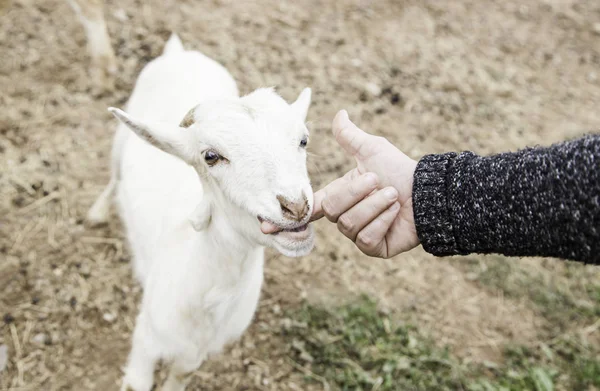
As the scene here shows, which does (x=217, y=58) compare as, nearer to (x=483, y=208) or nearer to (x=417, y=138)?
(x=417, y=138)

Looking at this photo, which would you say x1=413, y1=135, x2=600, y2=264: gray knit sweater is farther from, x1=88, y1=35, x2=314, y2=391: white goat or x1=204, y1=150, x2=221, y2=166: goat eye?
x1=204, y1=150, x2=221, y2=166: goat eye

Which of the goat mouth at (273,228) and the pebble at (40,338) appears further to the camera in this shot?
the pebble at (40,338)

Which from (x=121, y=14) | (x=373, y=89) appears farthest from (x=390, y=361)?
(x=121, y=14)

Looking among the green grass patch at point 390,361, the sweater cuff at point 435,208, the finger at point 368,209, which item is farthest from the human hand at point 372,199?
the green grass patch at point 390,361

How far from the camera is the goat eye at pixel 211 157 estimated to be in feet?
6.44

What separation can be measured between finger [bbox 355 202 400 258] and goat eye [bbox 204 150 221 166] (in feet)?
1.95

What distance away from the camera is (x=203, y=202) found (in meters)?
2.18

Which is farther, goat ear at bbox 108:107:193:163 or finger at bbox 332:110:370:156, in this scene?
finger at bbox 332:110:370:156

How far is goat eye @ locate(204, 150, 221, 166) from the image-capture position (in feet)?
6.44

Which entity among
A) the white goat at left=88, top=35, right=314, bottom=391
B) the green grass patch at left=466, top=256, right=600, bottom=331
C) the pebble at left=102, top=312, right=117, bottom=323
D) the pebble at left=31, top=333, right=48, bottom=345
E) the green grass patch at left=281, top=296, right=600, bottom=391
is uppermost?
the white goat at left=88, top=35, right=314, bottom=391

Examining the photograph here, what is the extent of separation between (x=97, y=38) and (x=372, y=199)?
3.17 meters

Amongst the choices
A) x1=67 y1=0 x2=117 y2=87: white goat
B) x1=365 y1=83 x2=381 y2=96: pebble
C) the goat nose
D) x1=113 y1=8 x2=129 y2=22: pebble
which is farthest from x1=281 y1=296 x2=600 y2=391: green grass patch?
x1=113 y1=8 x2=129 y2=22: pebble

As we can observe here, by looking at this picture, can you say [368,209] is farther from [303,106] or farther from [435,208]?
[303,106]

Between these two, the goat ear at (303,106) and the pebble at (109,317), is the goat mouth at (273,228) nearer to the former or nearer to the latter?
the goat ear at (303,106)
